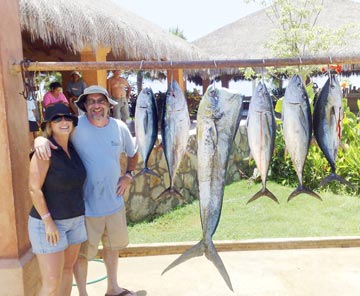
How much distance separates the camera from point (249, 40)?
64.1 ft

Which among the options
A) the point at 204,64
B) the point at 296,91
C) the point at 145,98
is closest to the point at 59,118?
the point at 145,98

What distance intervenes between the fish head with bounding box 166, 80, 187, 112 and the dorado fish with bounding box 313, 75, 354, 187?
2.93 ft

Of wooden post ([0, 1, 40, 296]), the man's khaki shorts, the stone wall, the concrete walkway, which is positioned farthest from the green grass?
wooden post ([0, 1, 40, 296])

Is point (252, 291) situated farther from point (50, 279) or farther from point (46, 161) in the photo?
point (46, 161)

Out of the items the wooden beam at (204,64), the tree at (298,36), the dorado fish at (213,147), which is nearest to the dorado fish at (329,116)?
the wooden beam at (204,64)

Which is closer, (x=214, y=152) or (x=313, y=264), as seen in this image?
(x=214, y=152)

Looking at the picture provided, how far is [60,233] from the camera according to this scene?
2898mm

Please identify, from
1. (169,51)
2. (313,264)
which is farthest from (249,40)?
(313,264)

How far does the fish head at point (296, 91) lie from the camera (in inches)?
102

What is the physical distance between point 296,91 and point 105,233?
199cm

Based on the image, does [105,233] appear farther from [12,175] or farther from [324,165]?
[324,165]

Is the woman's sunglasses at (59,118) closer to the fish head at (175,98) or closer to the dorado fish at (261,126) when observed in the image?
the fish head at (175,98)

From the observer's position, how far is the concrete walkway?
3.93 m

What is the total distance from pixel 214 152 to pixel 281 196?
5489 millimetres
